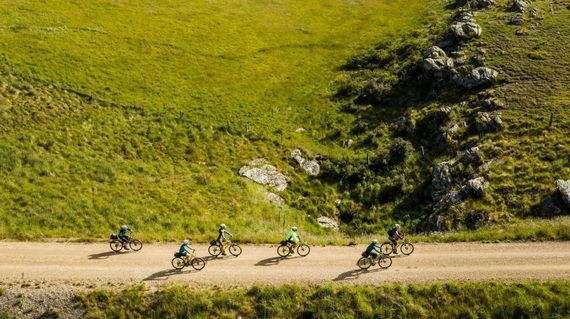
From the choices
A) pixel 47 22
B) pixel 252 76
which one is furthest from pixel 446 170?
pixel 47 22

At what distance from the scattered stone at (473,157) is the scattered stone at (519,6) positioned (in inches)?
1485

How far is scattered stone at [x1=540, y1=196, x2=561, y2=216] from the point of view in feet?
113

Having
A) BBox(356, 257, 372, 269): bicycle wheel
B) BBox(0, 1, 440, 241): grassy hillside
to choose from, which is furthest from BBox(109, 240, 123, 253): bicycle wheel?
BBox(356, 257, 372, 269): bicycle wheel

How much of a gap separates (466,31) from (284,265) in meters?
49.2

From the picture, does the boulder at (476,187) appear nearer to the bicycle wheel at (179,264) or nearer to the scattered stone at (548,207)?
the scattered stone at (548,207)

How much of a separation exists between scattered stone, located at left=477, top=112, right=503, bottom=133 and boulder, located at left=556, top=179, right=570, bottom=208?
1137cm

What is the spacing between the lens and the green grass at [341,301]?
84.8 feet

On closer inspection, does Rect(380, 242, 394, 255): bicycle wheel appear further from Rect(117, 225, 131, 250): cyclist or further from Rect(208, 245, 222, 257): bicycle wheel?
Rect(117, 225, 131, 250): cyclist

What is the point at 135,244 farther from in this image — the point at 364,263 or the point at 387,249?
the point at 387,249

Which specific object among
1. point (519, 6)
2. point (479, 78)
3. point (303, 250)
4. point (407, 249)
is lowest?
point (407, 249)

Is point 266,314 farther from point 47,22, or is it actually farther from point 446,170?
point 47,22

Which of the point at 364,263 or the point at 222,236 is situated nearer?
the point at 364,263

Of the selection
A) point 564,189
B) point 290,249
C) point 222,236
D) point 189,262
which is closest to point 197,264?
point 189,262

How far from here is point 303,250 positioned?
32531mm
